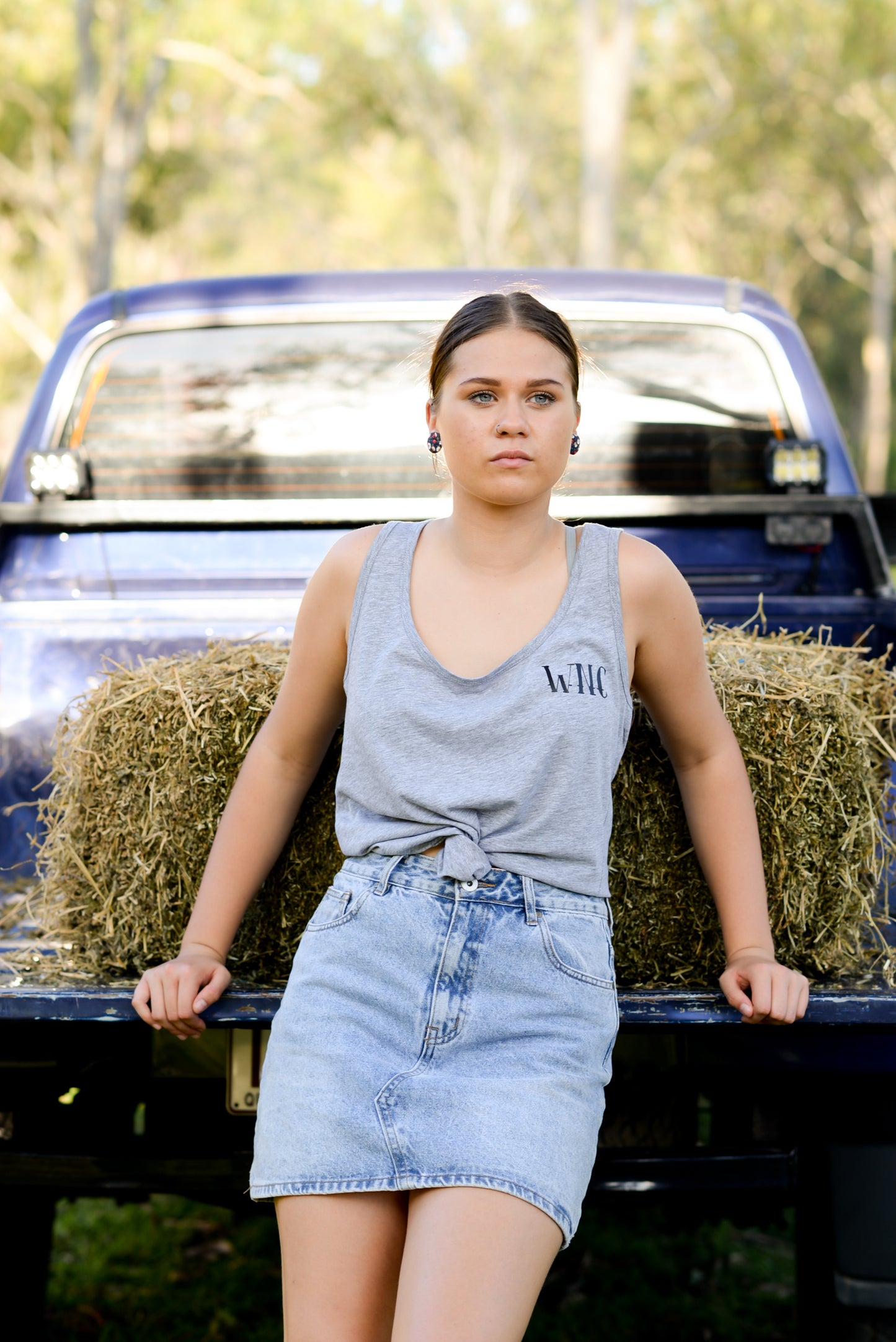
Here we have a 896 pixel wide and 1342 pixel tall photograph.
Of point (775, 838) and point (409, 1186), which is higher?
point (775, 838)

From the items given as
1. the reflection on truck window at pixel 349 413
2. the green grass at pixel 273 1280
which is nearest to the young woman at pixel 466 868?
the green grass at pixel 273 1280

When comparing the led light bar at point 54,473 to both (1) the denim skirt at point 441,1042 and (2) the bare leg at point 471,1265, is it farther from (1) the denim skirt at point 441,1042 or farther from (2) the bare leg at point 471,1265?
(2) the bare leg at point 471,1265

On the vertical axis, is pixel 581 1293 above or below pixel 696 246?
below

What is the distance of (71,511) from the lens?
327 centimetres

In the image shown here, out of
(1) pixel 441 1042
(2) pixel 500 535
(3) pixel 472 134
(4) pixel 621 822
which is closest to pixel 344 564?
(2) pixel 500 535

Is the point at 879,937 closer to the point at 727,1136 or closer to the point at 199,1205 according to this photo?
the point at 727,1136

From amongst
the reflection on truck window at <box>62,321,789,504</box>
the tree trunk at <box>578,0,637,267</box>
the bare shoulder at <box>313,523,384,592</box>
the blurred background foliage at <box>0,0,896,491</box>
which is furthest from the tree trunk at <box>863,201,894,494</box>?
the bare shoulder at <box>313,523,384,592</box>

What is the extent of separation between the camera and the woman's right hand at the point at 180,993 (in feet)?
6.33

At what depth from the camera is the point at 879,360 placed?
27516 millimetres

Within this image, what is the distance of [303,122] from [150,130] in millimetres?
4627

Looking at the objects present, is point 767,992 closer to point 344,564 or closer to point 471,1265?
point 471,1265

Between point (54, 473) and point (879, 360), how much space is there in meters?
26.5

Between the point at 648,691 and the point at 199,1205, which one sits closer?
the point at 648,691

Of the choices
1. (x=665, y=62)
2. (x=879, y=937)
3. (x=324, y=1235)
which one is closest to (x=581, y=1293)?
(x=879, y=937)
